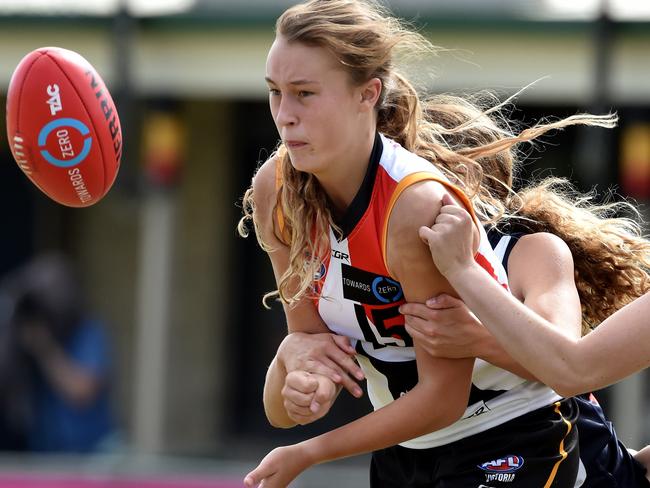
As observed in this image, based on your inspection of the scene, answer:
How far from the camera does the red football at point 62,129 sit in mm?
3996

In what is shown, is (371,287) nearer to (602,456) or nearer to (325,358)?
(325,358)

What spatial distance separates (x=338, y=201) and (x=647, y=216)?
4.84 meters

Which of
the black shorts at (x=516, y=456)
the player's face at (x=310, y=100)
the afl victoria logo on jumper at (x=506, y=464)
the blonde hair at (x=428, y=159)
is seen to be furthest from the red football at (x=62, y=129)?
the afl victoria logo on jumper at (x=506, y=464)

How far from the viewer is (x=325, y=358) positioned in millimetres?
3760

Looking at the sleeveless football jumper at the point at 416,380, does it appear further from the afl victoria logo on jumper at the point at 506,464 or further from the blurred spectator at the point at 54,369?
the blurred spectator at the point at 54,369

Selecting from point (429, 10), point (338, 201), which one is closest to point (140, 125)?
point (429, 10)

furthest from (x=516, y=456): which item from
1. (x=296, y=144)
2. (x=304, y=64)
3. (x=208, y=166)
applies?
(x=208, y=166)

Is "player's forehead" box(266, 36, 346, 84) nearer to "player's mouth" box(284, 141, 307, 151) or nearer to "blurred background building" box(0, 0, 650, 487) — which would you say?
"player's mouth" box(284, 141, 307, 151)

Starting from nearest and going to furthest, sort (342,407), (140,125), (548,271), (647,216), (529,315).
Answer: (529,315) < (548,271) < (647,216) < (140,125) < (342,407)

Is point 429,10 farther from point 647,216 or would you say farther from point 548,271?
point 548,271

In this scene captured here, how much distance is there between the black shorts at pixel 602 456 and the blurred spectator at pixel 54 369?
191 inches

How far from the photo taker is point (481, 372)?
3.82 metres

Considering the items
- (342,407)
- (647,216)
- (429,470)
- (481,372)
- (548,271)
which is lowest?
(342,407)

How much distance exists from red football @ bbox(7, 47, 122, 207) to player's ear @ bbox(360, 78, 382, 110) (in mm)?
880
